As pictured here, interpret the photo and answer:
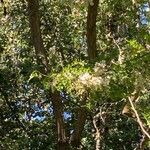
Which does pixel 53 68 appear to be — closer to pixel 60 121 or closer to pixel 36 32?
pixel 60 121

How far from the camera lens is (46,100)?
12.4m

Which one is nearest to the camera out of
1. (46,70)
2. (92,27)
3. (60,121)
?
(92,27)

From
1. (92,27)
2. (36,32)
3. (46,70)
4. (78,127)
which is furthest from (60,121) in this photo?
(92,27)

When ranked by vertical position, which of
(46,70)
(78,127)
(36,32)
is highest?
(36,32)

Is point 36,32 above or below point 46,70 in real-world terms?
above

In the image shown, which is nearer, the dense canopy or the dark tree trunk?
the dark tree trunk

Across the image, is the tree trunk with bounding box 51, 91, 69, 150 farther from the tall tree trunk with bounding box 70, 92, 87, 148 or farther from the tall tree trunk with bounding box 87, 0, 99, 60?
the tall tree trunk with bounding box 87, 0, 99, 60

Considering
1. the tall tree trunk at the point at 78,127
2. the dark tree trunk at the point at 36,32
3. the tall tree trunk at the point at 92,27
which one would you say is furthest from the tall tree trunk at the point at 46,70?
the tall tree trunk at the point at 92,27

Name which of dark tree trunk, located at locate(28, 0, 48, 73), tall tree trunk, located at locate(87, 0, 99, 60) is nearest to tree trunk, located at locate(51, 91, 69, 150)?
dark tree trunk, located at locate(28, 0, 48, 73)

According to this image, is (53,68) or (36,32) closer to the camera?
(36,32)

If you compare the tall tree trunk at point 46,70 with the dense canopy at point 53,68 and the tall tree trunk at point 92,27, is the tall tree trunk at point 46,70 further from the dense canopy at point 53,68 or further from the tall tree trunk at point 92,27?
the tall tree trunk at point 92,27

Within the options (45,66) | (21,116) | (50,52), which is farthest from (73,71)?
(21,116)

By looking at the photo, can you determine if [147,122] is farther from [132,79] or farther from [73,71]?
[73,71]

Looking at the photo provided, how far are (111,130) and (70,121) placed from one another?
3.82 feet
